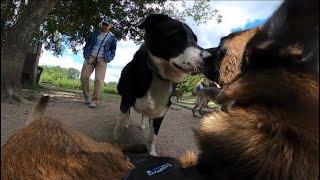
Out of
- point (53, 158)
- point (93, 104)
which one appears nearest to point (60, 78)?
point (93, 104)

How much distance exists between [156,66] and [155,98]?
52 cm

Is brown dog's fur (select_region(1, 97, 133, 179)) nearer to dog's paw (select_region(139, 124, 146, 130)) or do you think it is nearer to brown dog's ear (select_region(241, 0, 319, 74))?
brown dog's ear (select_region(241, 0, 319, 74))

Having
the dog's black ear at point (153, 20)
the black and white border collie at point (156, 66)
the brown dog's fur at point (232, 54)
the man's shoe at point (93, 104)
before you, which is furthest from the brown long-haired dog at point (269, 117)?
the man's shoe at point (93, 104)

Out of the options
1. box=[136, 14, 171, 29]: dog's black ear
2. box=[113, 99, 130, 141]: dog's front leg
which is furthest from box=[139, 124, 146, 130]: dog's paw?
box=[136, 14, 171, 29]: dog's black ear

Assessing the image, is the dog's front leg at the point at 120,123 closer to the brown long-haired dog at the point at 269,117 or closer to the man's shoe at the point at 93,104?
the man's shoe at the point at 93,104

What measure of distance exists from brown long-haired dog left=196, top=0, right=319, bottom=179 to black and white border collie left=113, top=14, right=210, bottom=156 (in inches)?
210

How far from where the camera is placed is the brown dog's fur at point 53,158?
237 centimetres

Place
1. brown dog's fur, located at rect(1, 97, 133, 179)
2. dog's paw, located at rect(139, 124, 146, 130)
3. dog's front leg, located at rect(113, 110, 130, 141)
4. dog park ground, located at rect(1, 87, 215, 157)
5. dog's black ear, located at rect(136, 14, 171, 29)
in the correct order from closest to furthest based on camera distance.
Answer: brown dog's fur, located at rect(1, 97, 133, 179)
dog's black ear, located at rect(136, 14, 171, 29)
dog's front leg, located at rect(113, 110, 130, 141)
dog park ground, located at rect(1, 87, 215, 157)
dog's paw, located at rect(139, 124, 146, 130)

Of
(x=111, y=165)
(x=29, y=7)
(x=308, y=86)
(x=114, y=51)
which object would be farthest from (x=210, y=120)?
(x=29, y=7)

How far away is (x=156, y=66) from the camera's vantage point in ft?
24.7

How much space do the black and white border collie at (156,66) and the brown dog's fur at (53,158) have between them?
4400mm

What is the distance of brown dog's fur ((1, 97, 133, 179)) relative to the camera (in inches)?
93.4

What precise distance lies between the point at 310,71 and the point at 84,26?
882 inches

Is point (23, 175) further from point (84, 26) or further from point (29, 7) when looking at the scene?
point (84, 26)
